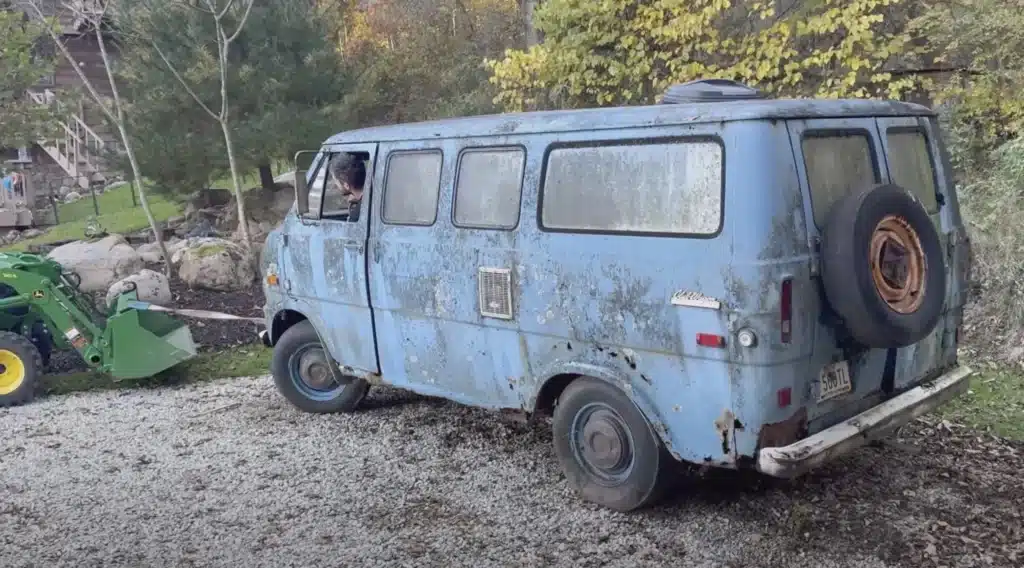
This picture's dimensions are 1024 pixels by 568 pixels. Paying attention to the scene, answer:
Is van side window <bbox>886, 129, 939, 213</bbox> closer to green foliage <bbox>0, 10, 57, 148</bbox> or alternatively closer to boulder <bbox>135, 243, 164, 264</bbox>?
boulder <bbox>135, 243, 164, 264</bbox>

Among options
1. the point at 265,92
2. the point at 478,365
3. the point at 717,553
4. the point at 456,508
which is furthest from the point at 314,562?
the point at 265,92

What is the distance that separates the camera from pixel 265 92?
516 inches

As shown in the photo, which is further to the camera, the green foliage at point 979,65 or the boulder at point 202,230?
the boulder at point 202,230

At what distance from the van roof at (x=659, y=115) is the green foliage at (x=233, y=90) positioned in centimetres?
806

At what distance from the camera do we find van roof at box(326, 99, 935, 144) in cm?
405

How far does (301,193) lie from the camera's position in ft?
20.5

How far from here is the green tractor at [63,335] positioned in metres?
7.12

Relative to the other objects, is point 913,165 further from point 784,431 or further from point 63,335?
point 63,335

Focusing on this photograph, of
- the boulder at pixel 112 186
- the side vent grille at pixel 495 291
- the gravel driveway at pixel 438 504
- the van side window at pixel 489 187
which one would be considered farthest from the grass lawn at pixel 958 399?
the boulder at pixel 112 186

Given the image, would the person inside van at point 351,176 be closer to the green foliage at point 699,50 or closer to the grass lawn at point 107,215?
the green foliage at point 699,50

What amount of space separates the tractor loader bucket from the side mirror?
6.44 feet

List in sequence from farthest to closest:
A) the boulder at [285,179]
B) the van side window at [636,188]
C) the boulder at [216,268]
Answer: the boulder at [285,179], the boulder at [216,268], the van side window at [636,188]

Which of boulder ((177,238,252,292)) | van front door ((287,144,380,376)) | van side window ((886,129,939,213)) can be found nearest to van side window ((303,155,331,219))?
van front door ((287,144,380,376))

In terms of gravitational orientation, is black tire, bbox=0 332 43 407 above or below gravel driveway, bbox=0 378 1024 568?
above
